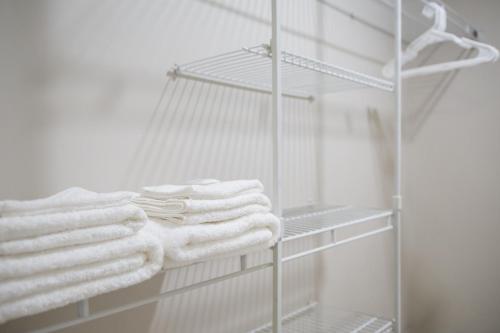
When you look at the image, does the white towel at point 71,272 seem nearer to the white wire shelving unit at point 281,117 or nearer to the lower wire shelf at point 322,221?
the white wire shelving unit at point 281,117

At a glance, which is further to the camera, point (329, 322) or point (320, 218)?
point (329, 322)

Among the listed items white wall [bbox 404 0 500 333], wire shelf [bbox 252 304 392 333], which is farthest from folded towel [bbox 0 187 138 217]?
white wall [bbox 404 0 500 333]

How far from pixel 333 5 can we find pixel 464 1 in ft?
2.47

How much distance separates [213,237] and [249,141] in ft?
1.79

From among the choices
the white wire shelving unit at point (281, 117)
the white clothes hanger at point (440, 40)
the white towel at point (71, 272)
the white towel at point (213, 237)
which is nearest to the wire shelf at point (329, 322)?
the white wire shelving unit at point (281, 117)

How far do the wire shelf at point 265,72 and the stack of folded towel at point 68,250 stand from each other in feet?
1.53

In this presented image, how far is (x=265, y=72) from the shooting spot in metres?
1.12

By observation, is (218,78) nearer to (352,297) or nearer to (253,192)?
(253,192)

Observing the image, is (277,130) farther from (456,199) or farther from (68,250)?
(456,199)

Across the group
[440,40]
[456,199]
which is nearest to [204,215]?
[440,40]

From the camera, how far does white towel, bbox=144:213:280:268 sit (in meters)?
0.67

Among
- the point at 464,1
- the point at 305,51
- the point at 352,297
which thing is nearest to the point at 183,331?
the point at 352,297

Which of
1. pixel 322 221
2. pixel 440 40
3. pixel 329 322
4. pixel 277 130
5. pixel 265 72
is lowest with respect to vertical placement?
pixel 329 322

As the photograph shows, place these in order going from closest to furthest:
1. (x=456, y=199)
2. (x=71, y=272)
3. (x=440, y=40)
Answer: (x=71, y=272), (x=440, y=40), (x=456, y=199)
